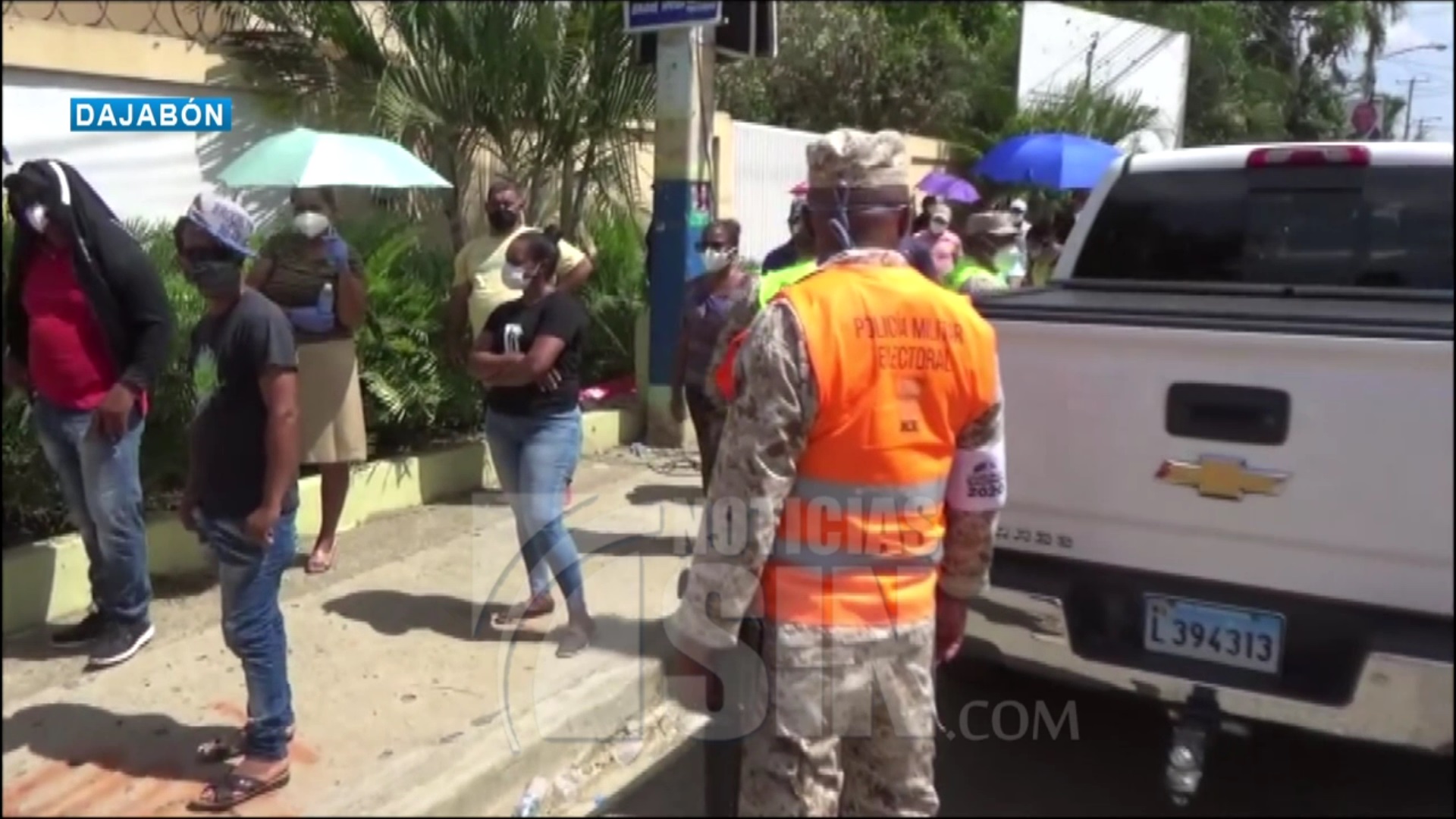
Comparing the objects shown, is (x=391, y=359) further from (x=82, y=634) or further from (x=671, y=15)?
(x=671, y=15)

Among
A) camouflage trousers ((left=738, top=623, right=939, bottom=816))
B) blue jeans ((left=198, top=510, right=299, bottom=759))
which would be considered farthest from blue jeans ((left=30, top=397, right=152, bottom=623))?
camouflage trousers ((left=738, top=623, right=939, bottom=816))

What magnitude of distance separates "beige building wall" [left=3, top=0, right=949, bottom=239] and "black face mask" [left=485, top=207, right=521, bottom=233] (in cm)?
243

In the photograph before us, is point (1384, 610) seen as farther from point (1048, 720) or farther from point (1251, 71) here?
point (1251, 71)

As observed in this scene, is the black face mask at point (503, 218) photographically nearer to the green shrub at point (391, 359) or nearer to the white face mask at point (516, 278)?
the white face mask at point (516, 278)

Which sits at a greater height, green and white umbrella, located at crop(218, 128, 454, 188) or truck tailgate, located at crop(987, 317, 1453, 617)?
green and white umbrella, located at crop(218, 128, 454, 188)

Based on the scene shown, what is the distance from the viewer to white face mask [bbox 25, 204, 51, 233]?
14.5 ft

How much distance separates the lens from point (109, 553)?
185 inches

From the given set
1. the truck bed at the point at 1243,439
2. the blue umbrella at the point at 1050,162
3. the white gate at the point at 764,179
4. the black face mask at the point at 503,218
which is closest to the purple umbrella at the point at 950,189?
the blue umbrella at the point at 1050,162

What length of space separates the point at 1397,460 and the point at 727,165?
836 centimetres

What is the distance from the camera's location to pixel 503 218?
5832mm

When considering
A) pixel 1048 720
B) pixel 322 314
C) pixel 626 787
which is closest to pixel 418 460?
pixel 322 314

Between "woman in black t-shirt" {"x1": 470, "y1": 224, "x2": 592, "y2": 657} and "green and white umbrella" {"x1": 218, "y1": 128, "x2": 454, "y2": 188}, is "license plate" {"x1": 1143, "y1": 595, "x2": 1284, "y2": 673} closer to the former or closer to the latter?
"woman in black t-shirt" {"x1": 470, "y1": 224, "x2": 592, "y2": 657}

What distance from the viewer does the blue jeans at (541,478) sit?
5.05 meters

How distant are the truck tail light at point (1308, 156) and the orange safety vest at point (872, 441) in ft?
7.06
